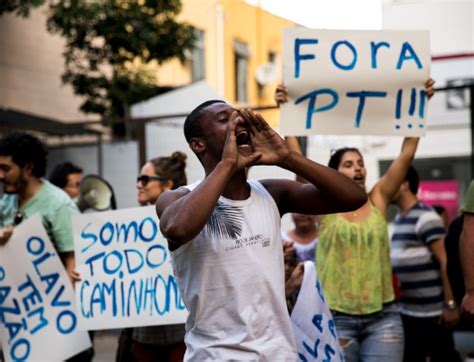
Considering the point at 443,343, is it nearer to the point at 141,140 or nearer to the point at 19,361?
the point at 19,361

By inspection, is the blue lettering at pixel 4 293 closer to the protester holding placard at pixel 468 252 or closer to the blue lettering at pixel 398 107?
the blue lettering at pixel 398 107

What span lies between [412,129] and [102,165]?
18.0 ft

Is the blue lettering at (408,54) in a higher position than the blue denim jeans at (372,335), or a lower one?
higher

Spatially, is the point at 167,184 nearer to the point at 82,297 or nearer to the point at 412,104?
the point at 82,297

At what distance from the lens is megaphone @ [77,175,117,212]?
7.58 m

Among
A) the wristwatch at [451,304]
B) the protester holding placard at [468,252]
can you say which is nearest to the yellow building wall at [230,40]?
the wristwatch at [451,304]

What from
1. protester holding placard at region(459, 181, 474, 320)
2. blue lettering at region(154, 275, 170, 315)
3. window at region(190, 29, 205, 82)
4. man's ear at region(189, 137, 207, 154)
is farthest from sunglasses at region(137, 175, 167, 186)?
window at region(190, 29, 205, 82)

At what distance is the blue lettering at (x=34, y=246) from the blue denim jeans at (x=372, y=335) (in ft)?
5.92

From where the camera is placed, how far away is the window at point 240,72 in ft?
82.4

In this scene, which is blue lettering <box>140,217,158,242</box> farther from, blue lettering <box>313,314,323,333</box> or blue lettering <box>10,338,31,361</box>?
blue lettering <box>313,314,323,333</box>

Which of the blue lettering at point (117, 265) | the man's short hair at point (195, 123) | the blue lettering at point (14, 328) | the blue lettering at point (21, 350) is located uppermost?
the man's short hair at point (195, 123)

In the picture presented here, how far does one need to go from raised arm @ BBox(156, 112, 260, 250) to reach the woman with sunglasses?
7.23ft

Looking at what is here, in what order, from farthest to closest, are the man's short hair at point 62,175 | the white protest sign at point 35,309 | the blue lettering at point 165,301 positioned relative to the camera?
the man's short hair at point 62,175
the white protest sign at point 35,309
the blue lettering at point 165,301

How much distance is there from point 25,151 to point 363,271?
6.86 ft
